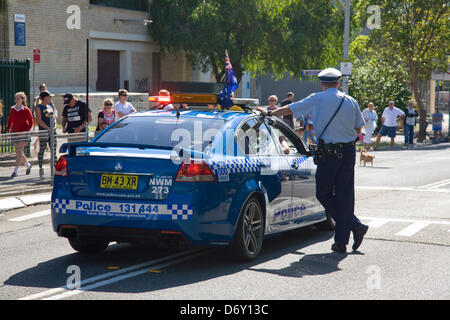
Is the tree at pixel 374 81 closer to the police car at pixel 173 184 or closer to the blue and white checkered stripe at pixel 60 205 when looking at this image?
the police car at pixel 173 184

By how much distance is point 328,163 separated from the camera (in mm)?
8344

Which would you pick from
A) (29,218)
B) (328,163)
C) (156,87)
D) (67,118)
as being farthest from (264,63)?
(328,163)

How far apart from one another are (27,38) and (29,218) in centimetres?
2462

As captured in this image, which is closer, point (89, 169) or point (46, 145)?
point (89, 169)

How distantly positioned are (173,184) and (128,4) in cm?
3413

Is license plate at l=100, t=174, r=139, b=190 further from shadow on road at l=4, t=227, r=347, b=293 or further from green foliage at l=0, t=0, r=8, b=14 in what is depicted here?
green foliage at l=0, t=0, r=8, b=14

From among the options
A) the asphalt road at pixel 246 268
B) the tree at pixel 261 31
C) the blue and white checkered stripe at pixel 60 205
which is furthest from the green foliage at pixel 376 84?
the blue and white checkered stripe at pixel 60 205

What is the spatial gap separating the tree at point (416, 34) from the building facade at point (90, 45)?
36.1ft

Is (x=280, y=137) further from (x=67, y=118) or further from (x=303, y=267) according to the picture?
(x=67, y=118)

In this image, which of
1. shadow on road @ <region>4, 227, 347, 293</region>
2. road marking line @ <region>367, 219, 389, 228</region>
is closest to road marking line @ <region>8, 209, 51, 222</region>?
shadow on road @ <region>4, 227, 347, 293</region>

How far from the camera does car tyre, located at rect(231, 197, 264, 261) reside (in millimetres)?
7586

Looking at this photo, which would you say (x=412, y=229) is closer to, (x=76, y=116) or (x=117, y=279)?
(x=117, y=279)

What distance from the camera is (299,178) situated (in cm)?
891

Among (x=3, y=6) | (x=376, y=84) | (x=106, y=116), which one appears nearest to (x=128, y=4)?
(x=376, y=84)
